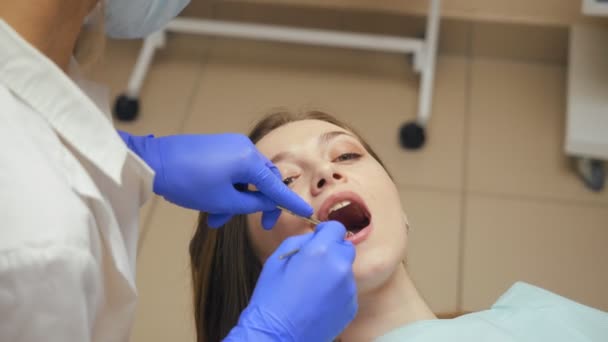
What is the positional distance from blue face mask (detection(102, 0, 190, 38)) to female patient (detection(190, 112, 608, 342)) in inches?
11.2

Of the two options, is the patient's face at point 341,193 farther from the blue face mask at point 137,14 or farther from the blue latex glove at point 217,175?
the blue face mask at point 137,14

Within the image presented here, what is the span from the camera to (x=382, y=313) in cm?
134

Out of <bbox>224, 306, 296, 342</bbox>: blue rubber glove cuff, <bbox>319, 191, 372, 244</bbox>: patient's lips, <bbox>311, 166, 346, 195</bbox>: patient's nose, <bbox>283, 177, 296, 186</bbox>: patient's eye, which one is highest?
<bbox>311, 166, 346, 195</bbox>: patient's nose

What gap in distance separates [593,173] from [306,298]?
1.47m

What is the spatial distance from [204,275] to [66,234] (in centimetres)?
63

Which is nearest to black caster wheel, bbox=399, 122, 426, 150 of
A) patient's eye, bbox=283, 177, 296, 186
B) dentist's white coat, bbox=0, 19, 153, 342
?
patient's eye, bbox=283, 177, 296, 186

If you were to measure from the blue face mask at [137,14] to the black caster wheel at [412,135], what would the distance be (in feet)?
3.69

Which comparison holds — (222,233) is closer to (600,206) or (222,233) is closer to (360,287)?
(360,287)

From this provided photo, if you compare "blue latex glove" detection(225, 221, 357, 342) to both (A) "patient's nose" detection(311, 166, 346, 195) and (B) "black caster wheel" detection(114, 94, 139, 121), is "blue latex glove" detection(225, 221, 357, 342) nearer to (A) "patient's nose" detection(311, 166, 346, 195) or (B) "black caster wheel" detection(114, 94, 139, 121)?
(A) "patient's nose" detection(311, 166, 346, 195)

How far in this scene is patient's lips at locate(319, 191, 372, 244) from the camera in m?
1.29

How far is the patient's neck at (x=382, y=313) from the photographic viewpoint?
4.38ft

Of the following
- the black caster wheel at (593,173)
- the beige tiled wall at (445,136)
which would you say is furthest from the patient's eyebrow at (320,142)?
the black caster wheel at (593,173)

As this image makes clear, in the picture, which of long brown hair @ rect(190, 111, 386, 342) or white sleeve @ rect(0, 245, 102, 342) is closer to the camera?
white sleeve @ rect(0, 245, 102, 342)

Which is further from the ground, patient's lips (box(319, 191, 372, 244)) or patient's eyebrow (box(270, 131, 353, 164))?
patient's eyebrow (box(270, 131, 353, 164))
